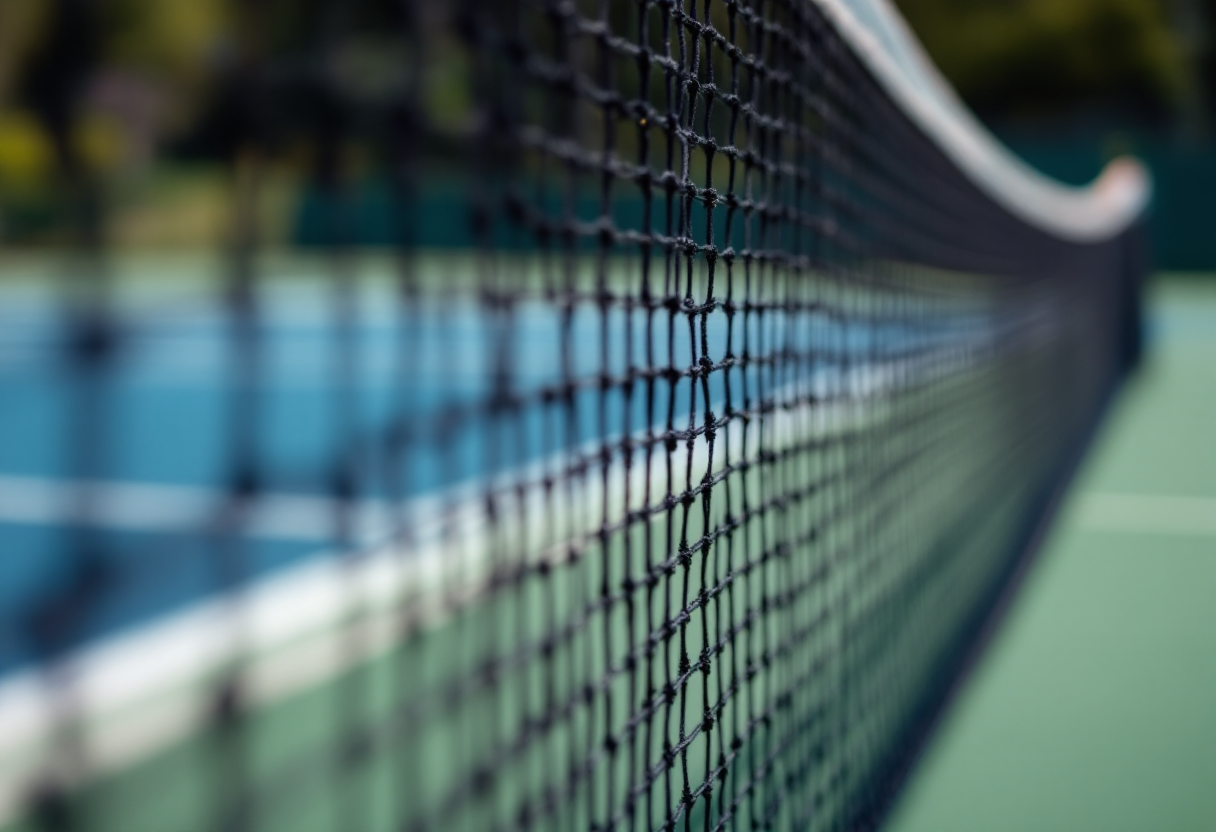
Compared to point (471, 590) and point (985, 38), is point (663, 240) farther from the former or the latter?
point (985, 38)

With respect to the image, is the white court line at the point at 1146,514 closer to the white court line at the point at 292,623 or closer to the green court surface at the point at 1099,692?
the green court surface at the point at 1099,692

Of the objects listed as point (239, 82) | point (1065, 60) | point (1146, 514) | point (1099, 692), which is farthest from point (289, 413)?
point (1065, 60)

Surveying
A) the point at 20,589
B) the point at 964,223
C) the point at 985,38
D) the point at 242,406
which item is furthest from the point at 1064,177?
the point at 985,38

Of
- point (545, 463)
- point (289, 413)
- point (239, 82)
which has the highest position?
point (239, 82)

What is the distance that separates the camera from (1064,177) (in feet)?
41.6

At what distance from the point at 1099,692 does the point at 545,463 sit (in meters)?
1.51

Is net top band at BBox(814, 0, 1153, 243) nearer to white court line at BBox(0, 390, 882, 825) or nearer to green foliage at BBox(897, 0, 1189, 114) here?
white court line at BBox(0, 390, 882, 825)

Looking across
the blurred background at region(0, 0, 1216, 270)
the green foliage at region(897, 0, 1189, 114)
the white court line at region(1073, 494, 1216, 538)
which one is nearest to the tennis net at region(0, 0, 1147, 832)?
the blurred background at region(0, 0, 1216, 270)

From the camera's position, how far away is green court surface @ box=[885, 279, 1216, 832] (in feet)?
6.48

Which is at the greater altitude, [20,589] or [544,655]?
[544,655]

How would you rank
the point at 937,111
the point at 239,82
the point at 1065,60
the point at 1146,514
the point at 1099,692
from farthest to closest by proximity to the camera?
the point at 1065,60, the point at 1146,514, the point at 937,111, the point at 1099,692, the point at 239,82

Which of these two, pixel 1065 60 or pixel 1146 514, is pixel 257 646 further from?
pixel 1065 60

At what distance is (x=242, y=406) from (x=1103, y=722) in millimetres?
1930

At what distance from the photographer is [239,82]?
1.93ft
